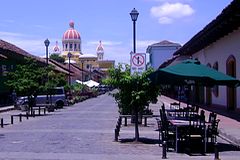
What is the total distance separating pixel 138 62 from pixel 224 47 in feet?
50.6

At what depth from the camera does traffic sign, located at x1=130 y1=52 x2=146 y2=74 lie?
18.1 metres

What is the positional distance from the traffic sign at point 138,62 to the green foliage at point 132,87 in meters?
0.50

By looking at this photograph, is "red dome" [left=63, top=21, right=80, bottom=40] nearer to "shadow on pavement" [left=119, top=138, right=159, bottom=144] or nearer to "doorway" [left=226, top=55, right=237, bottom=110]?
"doorway" [left=226, top=55, right=237, bottom=110]

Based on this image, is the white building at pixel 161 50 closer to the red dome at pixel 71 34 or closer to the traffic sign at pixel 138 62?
the red dome at pixel 71 34

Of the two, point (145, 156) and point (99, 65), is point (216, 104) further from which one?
point (99, 65)

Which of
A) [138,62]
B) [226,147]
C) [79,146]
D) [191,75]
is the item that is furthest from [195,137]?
[138,62]

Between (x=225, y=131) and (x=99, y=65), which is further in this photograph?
(x=99, y=65)

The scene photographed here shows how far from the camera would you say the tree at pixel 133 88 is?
1705 centimetres

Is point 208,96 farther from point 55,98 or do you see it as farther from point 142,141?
point 142,141

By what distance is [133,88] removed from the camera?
56.4 ft

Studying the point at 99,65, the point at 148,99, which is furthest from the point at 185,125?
the point at 99,65

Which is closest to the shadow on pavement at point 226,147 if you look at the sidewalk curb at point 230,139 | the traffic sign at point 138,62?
the sidewalk curb at point 230,139

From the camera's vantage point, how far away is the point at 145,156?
13.8 metres

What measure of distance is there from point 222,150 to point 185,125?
→ 1388 millimetres
